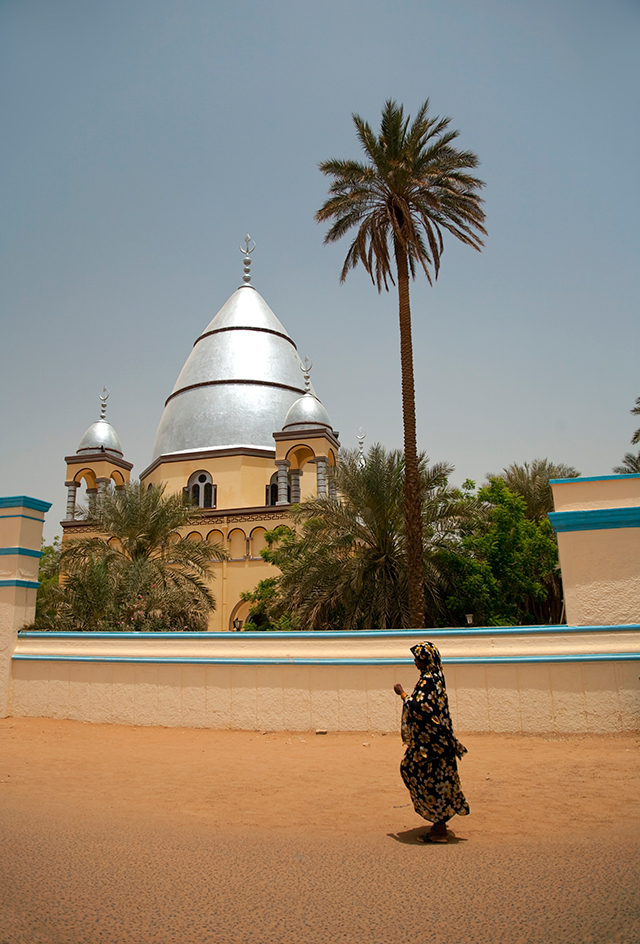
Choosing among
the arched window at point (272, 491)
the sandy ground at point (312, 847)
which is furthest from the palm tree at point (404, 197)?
the arched window at point (272, 491)

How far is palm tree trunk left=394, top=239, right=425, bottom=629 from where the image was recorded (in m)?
12.9

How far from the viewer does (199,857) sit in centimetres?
438

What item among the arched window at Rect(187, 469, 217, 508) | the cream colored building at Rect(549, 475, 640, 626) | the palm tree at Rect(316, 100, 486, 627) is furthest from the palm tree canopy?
the arched window at Rect(187, 469, 217, 508)

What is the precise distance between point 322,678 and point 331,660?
26cm

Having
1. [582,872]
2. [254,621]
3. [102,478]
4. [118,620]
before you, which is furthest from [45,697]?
[102,478]

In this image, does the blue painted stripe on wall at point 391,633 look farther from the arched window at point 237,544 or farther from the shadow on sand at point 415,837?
the arched window at point 237,544

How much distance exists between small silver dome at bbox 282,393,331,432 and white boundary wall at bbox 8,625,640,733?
17.3 m

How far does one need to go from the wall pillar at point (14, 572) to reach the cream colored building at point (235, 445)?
1400 centimetres

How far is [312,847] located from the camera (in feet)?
15.5

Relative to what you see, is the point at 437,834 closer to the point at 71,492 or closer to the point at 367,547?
the point at 367,547

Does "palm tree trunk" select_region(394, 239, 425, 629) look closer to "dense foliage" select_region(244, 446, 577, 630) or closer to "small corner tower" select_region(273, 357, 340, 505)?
"dense foliage" select_region(244, 446, 577, 630)

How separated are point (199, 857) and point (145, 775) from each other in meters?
3.16

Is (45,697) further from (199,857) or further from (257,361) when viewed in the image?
A: (257,361)

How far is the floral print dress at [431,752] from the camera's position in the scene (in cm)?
486
